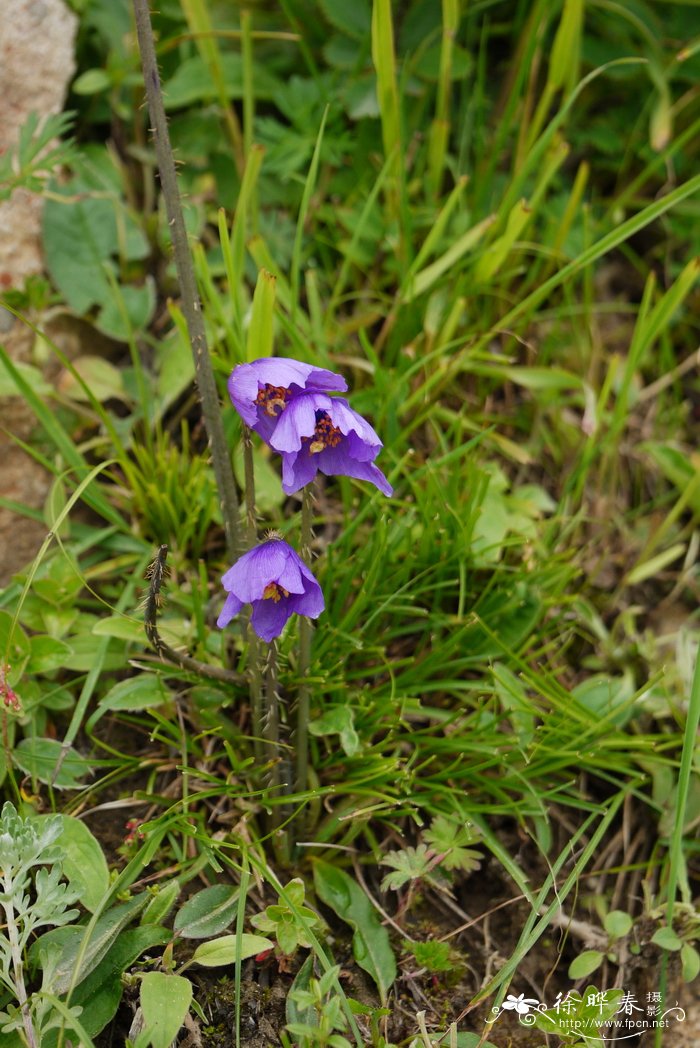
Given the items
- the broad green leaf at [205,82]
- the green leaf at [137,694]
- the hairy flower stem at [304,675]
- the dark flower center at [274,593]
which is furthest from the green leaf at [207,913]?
the broad green leaf at [205,82]

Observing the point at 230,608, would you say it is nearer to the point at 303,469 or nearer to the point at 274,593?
the point at 274,593

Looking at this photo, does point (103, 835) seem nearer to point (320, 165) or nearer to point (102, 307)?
point (102, 307)

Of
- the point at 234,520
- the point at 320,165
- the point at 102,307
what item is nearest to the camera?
the point at 234,520

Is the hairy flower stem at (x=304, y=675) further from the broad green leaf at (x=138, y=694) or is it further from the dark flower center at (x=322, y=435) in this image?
the broad green leaf at (x=138, y=694)

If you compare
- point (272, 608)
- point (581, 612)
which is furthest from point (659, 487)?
point (272, 608)

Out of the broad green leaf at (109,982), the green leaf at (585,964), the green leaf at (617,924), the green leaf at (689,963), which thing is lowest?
the green leaf at (585,964)
